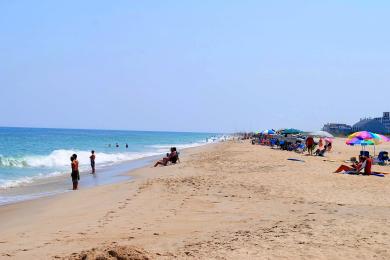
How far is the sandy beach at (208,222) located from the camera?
222 inches

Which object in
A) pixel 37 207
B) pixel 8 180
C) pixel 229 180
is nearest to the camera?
pixel 37 207

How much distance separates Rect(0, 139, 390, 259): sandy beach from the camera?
5.64 metres

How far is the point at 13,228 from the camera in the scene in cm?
820

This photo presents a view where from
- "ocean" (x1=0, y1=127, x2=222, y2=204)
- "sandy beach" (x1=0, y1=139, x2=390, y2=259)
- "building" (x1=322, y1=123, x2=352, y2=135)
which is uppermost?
"building" (x1=322, y1=123, x2=352, y2=135)

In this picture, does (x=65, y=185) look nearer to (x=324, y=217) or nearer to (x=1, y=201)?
(x=1, y=201)

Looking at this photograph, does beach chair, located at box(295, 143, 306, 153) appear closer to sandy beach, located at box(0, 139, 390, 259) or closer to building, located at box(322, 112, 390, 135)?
sandy beach, located at box(0, 139, 390, 259)

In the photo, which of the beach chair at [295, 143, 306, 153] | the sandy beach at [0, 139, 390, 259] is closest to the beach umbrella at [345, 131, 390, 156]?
the sandy beach at [0, 139, 390, 259]

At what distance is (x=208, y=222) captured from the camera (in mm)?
7598

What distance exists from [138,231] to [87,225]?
4.01 ft

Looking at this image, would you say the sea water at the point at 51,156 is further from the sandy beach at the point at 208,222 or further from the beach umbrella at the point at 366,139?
the beach umbrella at the point at 366,139

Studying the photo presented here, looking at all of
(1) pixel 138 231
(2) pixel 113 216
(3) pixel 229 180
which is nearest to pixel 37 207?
(2) pixel 113 216

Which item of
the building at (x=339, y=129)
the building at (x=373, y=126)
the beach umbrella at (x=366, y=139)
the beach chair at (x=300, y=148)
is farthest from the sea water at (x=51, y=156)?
the building at (x=339, y=129)

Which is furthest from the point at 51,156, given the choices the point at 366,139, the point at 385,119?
the point at 385,119

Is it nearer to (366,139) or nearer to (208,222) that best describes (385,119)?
(366,139)
